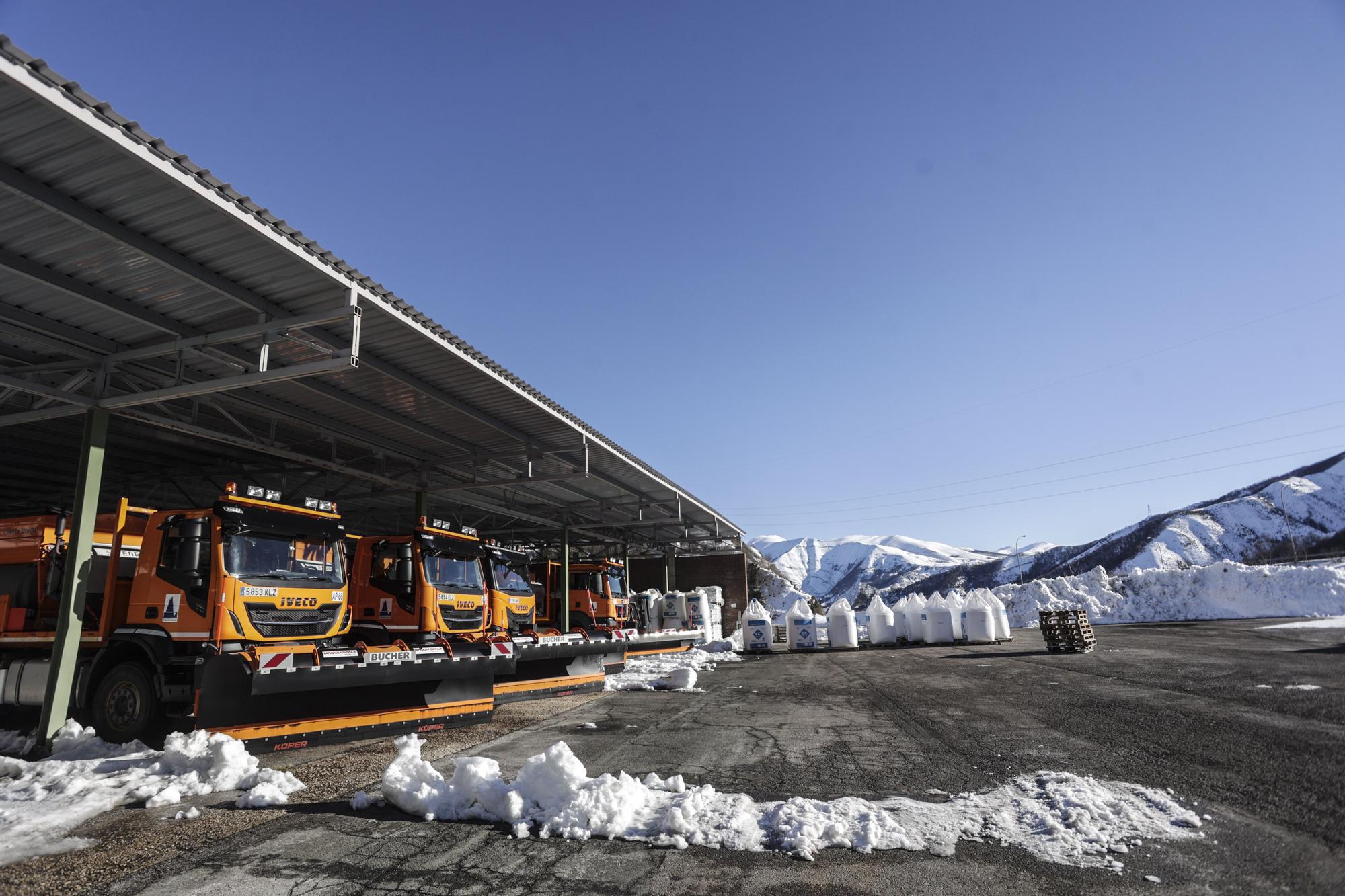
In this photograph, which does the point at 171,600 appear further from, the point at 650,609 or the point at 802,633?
the point at 650,609

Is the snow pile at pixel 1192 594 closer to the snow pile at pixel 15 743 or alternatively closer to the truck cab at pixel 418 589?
the truck cab at pixel 418 589

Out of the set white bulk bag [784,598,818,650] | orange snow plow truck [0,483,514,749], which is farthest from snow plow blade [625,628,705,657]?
orange snow plow truck [0,483,514,749]

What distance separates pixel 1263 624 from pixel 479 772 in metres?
29.3

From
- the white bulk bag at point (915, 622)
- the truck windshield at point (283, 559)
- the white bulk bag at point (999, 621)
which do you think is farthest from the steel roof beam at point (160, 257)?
the white bulk bag at point (999, 621)

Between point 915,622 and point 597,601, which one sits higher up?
point 597,601

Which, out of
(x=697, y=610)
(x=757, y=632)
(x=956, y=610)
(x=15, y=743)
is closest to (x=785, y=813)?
(x=15, y=743)

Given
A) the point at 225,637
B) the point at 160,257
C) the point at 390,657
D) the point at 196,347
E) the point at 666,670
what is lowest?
the point at 666,670

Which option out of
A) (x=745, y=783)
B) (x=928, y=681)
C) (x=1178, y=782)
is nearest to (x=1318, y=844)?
(x=1178, y=782)

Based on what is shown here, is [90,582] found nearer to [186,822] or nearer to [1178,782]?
[186,822]

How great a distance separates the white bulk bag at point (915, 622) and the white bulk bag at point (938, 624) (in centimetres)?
13

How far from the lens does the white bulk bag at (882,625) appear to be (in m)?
23.8

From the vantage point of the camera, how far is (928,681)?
1229cm

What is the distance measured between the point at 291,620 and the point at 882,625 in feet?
65.6

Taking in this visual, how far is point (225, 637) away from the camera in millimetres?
7492
